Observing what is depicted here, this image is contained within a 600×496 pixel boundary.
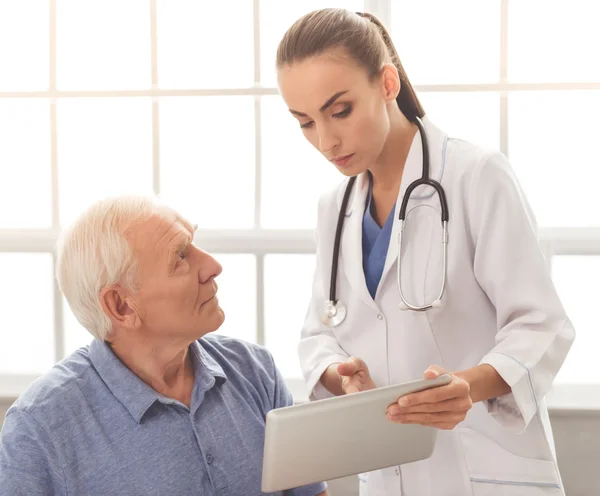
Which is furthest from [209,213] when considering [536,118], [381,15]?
[536,118]

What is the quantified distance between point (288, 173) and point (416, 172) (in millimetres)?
1104

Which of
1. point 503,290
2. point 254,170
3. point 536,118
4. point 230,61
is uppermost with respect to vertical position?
point 230,61

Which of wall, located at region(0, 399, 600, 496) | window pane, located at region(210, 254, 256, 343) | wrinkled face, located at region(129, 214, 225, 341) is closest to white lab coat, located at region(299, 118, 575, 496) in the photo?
wrinkled face, located at region(129, 214, 225, 341)

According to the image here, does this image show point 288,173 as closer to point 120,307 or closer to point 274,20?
point 274,20

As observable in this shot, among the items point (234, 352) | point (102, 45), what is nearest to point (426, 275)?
point (234, 352)

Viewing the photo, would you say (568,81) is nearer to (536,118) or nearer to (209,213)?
(536,118)

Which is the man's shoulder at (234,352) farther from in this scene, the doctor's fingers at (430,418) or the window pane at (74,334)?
the window pane at (74,334)

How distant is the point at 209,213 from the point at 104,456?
1.41 metres

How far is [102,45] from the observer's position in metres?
2.75

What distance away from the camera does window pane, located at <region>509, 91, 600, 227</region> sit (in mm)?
2535

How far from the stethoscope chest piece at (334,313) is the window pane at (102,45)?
132 centimetres

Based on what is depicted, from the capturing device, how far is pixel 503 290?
1508 mm

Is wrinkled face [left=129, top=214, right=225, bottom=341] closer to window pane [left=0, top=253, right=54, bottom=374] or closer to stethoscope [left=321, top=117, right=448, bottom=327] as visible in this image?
stethoscope [left=321, top=117, right=448, bottom=327]

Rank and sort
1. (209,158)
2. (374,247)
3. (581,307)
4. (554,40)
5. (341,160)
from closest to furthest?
(341,160) < (374,247) < (554,40) < (581,307) < (209,158)
